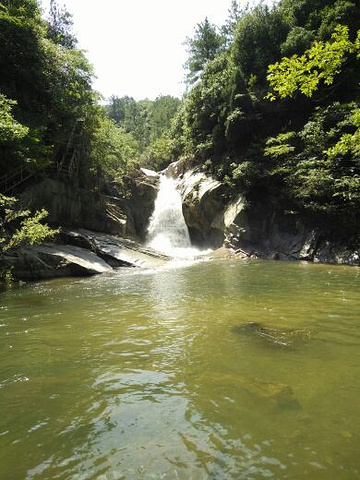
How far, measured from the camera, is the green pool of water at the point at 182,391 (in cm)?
304

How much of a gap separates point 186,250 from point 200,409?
81.5 feet

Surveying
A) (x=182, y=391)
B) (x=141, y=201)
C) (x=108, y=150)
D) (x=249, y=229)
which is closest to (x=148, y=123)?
(x=141, y=201)

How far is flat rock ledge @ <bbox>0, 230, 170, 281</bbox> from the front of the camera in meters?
15.2

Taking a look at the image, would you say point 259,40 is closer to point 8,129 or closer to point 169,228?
point 169,228

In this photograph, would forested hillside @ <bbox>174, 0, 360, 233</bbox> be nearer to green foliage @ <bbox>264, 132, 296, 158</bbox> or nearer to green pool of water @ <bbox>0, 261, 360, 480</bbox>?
green foliage @ <bbox>264, 132, 296, 158</bbox>

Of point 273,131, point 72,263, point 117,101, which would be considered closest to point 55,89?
point 72,263

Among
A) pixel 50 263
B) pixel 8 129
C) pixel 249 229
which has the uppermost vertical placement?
pixel 8 129

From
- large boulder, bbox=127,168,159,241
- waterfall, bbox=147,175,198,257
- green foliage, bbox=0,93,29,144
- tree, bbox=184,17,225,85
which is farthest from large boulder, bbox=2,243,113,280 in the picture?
tree, bbox=184,17,225,85

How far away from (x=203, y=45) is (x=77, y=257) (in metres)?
36.8

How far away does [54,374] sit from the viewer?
16.4 ft

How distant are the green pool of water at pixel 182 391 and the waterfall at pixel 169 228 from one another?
1999cm

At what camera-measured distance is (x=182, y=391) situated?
4.41m

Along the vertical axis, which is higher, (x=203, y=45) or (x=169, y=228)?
(x=203, y=45)

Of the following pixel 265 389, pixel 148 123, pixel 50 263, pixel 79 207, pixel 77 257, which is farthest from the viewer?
pixel 148 123
